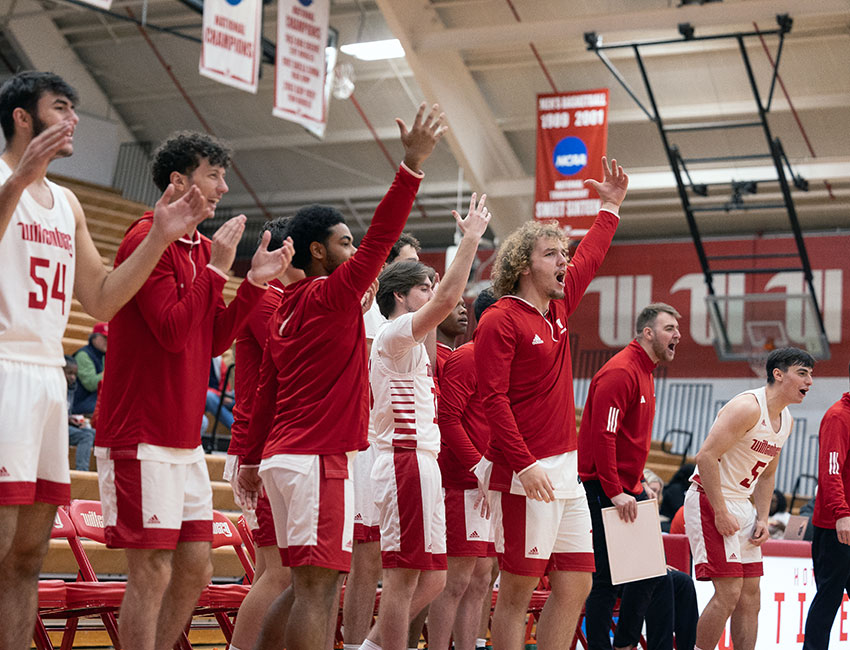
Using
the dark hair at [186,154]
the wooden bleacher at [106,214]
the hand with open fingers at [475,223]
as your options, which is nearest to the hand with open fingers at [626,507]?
the hand with open fingers at [475,223]

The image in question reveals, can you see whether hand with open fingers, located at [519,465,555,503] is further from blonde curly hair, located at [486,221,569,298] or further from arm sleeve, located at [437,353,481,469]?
arm sleeve, located at [437,353,481,469]

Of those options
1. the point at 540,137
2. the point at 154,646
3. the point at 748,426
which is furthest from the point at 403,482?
the point at 540,137

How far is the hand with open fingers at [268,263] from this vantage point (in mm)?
3703

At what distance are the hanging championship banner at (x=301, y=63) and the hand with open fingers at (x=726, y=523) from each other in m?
6.33

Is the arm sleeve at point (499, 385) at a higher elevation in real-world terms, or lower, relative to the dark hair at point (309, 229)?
lower

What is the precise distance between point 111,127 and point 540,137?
968cm

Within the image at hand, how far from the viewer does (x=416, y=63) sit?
549 inches

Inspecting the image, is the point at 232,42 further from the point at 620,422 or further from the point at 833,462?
the point at 833,462

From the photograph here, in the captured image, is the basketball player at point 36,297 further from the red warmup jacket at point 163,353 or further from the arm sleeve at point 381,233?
the arm sleeve at point 381,233

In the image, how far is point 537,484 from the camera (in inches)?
173

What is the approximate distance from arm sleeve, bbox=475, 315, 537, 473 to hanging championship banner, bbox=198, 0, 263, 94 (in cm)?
583

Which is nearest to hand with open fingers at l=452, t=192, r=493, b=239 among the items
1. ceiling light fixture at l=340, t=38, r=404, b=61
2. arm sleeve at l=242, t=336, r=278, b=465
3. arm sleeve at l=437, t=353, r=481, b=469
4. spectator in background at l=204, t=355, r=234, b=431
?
arm sleeve at l=242, t=336, r=278, b=465

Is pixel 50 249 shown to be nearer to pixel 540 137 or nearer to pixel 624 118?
pixel 540 137

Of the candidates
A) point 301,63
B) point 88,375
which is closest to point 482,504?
point 88,375
